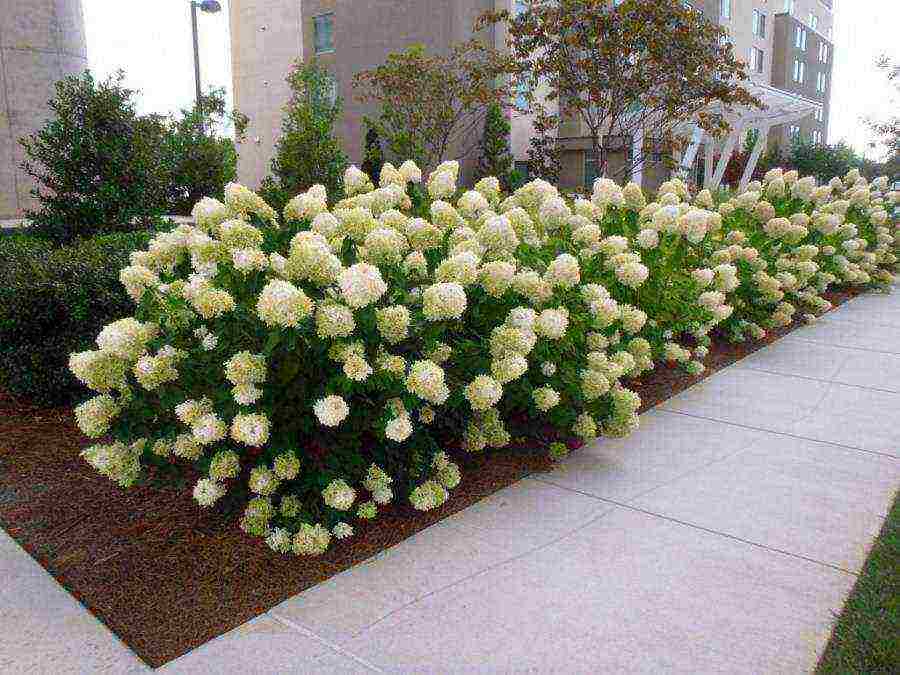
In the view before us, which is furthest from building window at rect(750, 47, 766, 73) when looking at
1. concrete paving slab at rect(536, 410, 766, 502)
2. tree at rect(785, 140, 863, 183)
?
concrete paving slab at rect(536, 410, 766, 502)

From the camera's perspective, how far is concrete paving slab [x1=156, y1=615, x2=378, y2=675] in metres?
2.59

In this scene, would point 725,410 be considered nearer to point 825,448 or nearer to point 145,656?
point 825,448

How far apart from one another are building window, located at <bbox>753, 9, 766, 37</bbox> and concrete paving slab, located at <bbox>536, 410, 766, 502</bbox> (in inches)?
1779

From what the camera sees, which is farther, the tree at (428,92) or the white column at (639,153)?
the tree at (428,92)

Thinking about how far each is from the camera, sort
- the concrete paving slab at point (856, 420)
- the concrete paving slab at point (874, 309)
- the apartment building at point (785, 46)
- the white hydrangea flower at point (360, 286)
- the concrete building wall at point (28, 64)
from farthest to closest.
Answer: the apartment building at point (785, 46), the concrete building wall at point (28, 64), the concrete paving slab at point (874, 309), the concrete paving slab at point (856, 420), the white hydrangea flower at point (360, 286)

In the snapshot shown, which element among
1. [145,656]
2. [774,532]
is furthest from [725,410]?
[145,656]

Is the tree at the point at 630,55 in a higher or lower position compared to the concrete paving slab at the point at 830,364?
higher

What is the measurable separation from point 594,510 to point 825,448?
178 cm

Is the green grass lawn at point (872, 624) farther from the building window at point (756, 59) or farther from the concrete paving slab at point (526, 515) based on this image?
the building window at point (756, 59)

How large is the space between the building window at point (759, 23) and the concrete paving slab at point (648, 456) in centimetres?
4519

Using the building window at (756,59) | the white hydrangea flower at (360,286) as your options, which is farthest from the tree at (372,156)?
the building window at (756,59)

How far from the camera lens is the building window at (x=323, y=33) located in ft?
82.1

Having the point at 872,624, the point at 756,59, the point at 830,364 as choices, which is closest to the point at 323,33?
the point at 830,364

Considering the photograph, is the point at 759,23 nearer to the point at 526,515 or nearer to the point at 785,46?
the point at 785,46
